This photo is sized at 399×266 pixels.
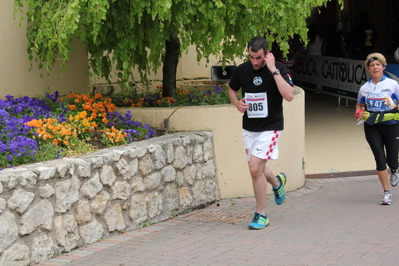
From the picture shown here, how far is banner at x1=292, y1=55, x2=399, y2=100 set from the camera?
14133mm

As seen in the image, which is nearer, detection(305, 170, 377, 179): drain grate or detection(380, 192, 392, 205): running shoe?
detection(380, 192, 392, 205): running shoe

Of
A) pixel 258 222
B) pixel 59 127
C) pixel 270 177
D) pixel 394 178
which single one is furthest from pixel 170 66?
pixel 394 178

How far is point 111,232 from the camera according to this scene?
5883 millimetres

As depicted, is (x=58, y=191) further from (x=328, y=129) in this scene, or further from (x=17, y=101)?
(x=328, y=129)

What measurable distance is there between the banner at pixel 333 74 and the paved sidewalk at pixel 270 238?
23.4 feet

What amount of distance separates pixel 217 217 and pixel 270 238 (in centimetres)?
99

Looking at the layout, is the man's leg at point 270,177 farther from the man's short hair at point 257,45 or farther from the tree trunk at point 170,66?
the tree trunk at point 170,66

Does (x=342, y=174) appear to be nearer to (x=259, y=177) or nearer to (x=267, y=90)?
(x=259, y=177)

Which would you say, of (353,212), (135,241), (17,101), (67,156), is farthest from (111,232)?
(353,212)

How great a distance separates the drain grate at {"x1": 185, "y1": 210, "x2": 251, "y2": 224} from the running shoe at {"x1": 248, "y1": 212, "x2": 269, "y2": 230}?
1.19 feet

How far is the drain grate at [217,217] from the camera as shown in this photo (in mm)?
6496

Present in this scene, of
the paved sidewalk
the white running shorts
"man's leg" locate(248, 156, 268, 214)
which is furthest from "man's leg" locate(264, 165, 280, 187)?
the paved sidewalk

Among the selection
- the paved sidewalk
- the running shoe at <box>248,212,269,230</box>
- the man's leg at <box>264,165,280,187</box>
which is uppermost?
the man's leg at <box>264,165,280,187</box>

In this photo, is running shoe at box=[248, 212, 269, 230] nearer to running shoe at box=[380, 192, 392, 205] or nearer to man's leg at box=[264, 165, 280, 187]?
man's leg at box=[264, 165, 280, 187]
